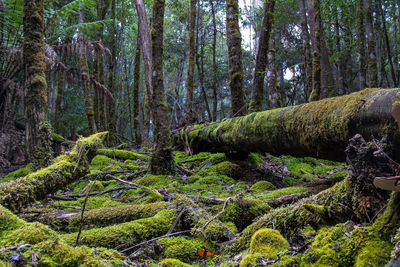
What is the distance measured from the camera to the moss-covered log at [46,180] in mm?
2783

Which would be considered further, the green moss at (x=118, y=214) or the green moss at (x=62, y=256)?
the green moss at (x=118, y=214)

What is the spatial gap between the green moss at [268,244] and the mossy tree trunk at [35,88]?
164 inches

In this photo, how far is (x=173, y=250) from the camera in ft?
8.14

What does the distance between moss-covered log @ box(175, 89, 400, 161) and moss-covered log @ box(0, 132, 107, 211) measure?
291 centimetres

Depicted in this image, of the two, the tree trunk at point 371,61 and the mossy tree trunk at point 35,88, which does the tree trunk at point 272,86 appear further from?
the mossy tree trunk at point 35,88

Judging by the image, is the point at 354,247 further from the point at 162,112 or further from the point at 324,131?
the point at 162,112

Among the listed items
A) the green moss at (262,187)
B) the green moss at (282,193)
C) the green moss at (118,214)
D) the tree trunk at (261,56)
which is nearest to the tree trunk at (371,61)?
the tree trunk at (261,56)

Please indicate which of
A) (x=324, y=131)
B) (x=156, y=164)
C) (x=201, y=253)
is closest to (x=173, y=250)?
(x=201, y=253)

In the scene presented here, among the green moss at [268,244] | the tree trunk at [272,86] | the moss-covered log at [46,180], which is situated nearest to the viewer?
the green moss at [268,244]

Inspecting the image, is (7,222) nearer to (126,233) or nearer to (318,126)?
(126,233)

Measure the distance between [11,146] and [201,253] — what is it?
10.3 m

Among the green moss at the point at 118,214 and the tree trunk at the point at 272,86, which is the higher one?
the tree trunk at the point at 272,86

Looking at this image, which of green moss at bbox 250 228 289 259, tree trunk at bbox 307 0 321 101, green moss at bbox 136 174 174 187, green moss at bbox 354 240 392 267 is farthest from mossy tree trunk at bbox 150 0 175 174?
tree trunk at bbox 307 0 321 101

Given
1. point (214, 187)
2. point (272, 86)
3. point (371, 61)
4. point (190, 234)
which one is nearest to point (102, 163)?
point (214, 187)
